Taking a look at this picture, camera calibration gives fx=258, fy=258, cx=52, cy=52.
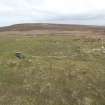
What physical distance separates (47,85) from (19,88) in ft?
11.5

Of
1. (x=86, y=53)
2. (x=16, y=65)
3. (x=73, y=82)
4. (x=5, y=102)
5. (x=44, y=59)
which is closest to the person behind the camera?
(x=5, y=102)

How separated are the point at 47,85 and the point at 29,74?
440 cm

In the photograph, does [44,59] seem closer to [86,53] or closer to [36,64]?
[36,64]

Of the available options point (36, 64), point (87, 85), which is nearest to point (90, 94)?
point (87, 85)

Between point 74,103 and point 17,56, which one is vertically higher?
point 17,56

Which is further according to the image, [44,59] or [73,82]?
[44,59]

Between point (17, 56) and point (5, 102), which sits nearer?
point (5, 102)

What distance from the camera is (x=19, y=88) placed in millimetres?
31859

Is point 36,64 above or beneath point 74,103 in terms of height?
above

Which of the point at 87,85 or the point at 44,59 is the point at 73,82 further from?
the point at 44,59

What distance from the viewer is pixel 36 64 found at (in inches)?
1531

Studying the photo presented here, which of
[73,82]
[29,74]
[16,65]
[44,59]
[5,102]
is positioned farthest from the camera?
[44,59]

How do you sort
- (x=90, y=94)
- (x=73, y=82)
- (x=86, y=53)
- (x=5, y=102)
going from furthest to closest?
(x=86, y=53), (x=73, y=82), (x=90, y=94), (x=5, y=102)

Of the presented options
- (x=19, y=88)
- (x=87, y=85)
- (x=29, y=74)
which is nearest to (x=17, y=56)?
(x=29, y=74)
